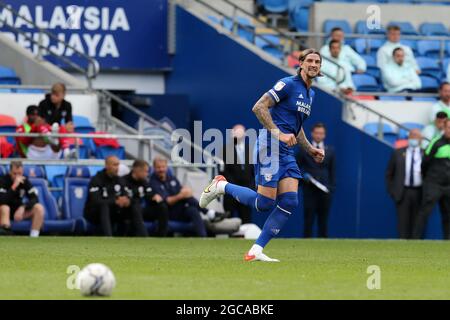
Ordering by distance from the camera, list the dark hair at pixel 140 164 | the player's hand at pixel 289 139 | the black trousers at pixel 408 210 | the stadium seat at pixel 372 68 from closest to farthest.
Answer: the player's hand at pixel 289 139
the dark hair at pixel 140 164
the black trousers at pixel 408 210
the stadium seat at pixel 372 68

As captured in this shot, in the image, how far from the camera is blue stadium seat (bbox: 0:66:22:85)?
2328 centimetres

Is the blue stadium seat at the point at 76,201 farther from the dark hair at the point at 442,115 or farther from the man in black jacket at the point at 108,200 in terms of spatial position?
the dark hair at the point at 442,115

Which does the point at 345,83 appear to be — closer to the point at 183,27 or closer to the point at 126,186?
the point at 183,27

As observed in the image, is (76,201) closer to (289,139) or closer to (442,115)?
(442,115)

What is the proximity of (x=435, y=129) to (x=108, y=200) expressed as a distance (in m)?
6.36

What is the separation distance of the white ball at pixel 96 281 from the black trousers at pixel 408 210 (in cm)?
1226

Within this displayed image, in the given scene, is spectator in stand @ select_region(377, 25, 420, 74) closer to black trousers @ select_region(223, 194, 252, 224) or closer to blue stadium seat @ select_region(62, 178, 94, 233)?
black trousers @ select_region(223, 194, 252, 224)

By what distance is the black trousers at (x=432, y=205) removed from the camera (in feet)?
68.5

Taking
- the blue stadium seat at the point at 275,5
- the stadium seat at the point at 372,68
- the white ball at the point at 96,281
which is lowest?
the white ball at the point at 96,281

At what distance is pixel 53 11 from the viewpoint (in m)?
24.9

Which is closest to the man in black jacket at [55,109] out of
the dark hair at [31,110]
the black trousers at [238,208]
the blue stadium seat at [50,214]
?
the dark hair at [31,110]

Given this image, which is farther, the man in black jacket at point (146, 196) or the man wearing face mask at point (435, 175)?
the man wearing face mask at point (435, 175)

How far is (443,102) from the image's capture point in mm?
23297

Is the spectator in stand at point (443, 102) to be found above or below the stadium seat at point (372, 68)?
below
